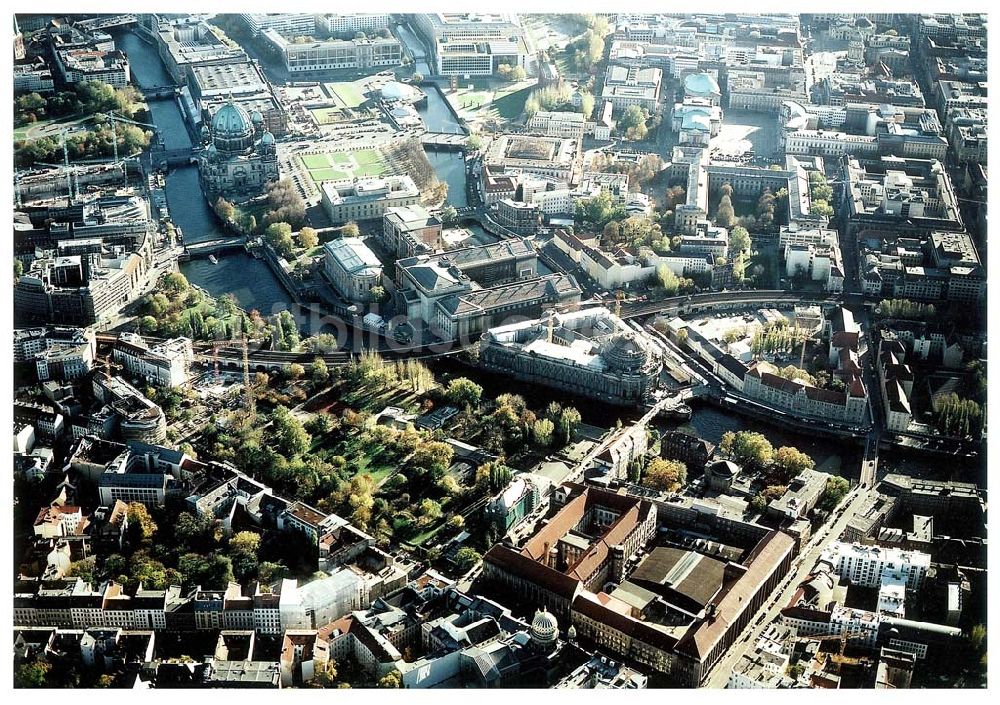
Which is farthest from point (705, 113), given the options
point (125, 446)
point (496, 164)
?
point (125, 446)

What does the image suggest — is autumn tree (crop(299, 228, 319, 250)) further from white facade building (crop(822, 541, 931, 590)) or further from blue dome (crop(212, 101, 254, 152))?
white facade building (crop(822, 541, 931, 590))

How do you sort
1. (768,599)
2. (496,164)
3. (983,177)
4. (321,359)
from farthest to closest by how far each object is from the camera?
(496,164)
(983,177)
(321,359)
(768,599)

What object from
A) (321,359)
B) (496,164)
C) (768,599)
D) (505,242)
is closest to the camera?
(768,599)

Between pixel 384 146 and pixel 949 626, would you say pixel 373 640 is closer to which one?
pixel 949 626

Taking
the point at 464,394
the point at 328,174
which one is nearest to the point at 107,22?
the point at 328,174

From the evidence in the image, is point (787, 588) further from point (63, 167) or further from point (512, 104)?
point (512, 104)

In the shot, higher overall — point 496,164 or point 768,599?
point 496,164

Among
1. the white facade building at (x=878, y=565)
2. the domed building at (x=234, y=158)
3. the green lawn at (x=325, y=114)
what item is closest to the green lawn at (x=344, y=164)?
the domed building at (x=234, y=158)
